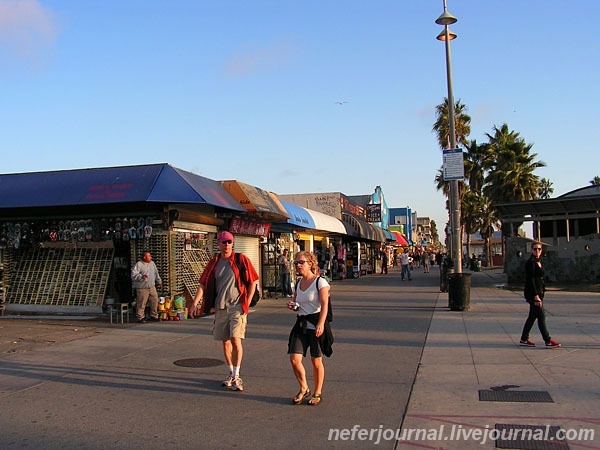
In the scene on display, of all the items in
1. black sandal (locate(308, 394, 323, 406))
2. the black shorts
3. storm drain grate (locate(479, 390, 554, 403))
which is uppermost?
the black shorts

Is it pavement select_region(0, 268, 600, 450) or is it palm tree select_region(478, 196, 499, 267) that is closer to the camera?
pavement select_region(0, 268, 600, 450)

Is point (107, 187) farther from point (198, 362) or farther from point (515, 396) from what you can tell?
point (515, 396)

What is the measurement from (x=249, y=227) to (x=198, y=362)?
10.1m

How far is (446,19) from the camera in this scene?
15.6 meters

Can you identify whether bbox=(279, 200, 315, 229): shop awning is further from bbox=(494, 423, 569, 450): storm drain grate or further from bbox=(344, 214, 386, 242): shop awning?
bbox=(494, 423, 569, 450): storm drain grate

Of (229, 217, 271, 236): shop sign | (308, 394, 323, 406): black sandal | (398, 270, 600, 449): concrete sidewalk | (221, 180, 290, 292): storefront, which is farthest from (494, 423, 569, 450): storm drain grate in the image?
(229, 217, 271, 236): shop sign

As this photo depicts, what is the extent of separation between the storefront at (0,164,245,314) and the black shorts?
719 cm

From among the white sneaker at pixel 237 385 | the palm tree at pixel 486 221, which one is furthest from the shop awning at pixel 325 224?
the palm tree at pixel 486 221

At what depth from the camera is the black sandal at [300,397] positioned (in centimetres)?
644

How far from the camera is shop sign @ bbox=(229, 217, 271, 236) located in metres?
17.5

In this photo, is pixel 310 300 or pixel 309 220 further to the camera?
pixel 309 220

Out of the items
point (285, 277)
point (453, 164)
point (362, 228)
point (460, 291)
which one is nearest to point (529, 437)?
point (460, 291)

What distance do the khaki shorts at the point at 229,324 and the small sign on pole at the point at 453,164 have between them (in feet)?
Result: 33.1

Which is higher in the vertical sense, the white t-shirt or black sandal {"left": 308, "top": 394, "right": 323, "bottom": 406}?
the white t-shirt
